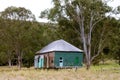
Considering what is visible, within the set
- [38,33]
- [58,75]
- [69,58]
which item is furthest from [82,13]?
[58,75]

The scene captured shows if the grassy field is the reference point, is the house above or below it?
above

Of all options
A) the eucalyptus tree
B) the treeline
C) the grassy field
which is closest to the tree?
the treeline

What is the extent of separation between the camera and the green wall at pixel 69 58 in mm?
39750

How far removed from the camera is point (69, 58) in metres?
40.2

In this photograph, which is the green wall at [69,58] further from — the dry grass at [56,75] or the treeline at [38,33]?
the dry grass at [56,75]

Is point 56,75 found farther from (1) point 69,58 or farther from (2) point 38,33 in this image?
(2) point 38,33

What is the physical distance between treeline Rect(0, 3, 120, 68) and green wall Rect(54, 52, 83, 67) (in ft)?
17.3

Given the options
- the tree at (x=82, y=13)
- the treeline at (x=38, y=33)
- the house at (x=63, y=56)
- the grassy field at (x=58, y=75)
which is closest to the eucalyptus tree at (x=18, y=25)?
the treeline at (x=38, y=33)

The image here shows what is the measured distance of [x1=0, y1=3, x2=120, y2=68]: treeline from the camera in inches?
1772

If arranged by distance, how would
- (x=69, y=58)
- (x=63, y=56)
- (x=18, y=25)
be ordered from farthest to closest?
(x=18, y=25)
(x=69, y=58)
(x=63, y=56)

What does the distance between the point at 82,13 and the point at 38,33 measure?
13981mm

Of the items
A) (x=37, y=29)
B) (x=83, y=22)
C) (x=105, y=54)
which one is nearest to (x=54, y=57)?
(x=83, y=22)

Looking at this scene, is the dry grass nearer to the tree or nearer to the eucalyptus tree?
the tree

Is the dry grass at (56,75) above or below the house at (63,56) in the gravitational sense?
below
